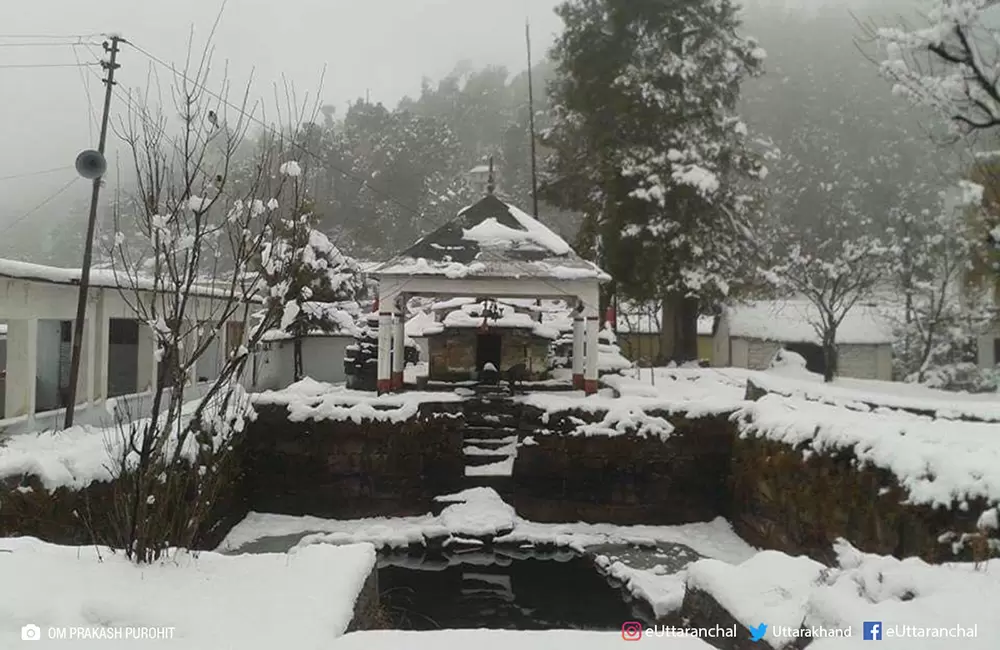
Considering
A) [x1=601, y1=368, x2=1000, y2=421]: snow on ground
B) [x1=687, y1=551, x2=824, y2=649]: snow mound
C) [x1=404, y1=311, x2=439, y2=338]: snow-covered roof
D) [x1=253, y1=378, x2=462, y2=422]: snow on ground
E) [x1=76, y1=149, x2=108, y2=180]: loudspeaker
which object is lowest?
[x1=687, y1=551, x2=824, y2=649]: snow mound

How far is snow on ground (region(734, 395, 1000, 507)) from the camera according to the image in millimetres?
5523

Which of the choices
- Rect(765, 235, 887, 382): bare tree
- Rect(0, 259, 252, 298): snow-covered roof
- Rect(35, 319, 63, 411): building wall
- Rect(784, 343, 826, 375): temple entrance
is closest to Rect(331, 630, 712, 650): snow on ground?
Rect(0, 259, 252, 298): snow-covered roof

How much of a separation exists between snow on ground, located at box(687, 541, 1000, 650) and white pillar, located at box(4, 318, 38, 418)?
9366 mm

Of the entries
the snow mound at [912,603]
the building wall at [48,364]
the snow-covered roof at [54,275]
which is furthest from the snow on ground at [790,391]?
the building wall at [48,364]

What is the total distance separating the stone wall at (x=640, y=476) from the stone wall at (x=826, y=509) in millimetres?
434

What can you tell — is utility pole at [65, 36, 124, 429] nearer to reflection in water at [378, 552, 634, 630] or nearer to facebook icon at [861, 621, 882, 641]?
reflection in water at [378, 552, 634, 630]

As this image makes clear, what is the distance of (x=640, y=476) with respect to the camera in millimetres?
10539

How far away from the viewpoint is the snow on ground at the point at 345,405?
10.6 metres

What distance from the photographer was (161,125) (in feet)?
15.2

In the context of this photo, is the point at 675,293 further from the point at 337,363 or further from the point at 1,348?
the point at 1,348

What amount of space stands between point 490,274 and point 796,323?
18.5 metres

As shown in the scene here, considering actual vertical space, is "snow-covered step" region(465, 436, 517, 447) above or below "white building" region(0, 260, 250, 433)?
→ below

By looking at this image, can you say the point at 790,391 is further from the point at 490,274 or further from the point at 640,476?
the point at 490,274

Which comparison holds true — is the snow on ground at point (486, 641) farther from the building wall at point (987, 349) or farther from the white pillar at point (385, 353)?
the building wall at point (987, 349)
